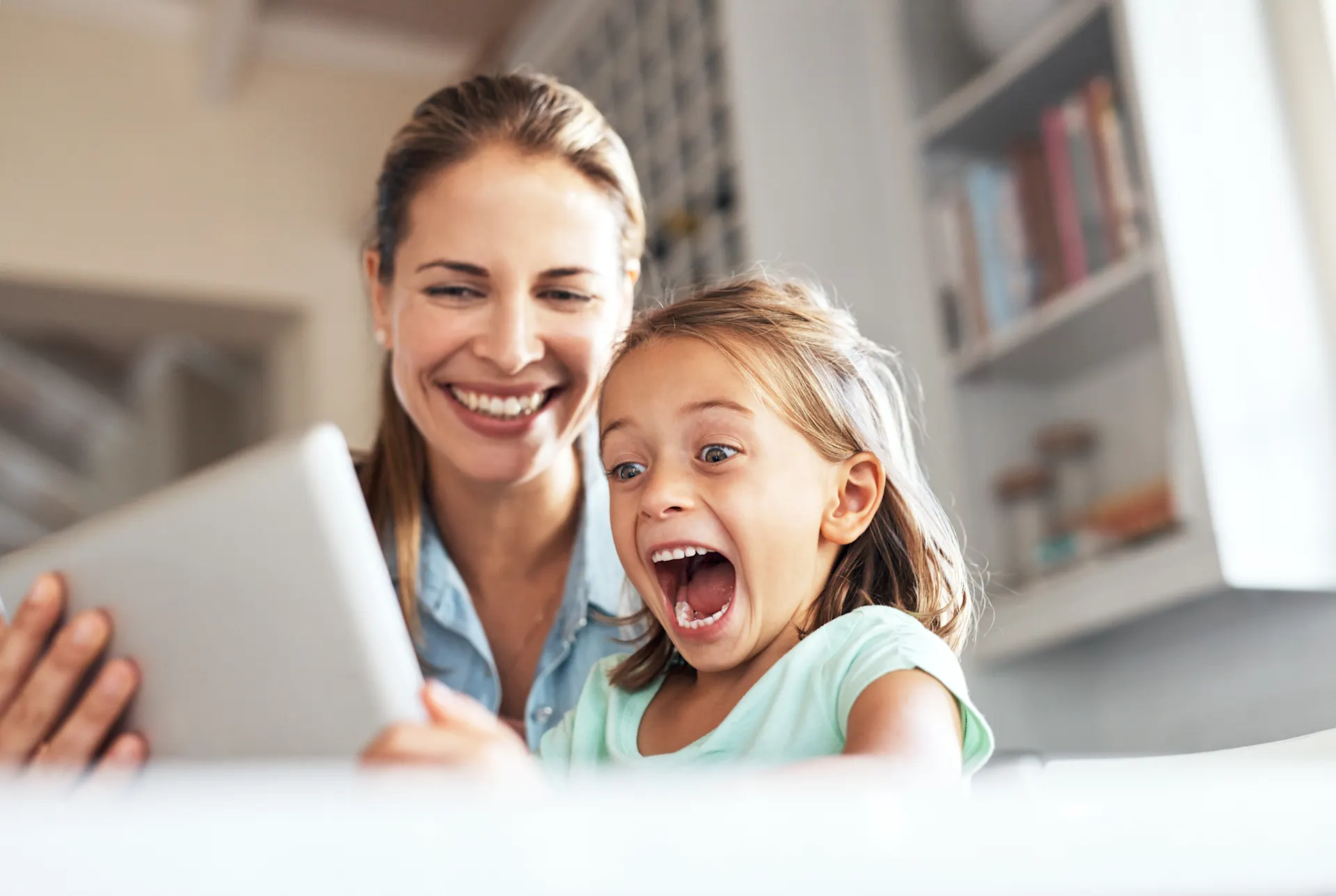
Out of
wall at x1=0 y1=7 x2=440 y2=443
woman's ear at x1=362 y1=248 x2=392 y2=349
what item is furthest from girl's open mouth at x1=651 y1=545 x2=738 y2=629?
wall at x1=0 y1=7 x2=440 y2=443

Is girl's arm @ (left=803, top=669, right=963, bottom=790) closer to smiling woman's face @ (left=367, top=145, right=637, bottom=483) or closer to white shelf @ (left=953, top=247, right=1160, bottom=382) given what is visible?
smiling woman's face @ (left=367, top=145, right=637, bottom=483)

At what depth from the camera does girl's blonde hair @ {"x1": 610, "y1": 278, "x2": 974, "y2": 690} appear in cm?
106

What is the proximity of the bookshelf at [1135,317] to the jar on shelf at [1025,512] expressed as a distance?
1 centimetres

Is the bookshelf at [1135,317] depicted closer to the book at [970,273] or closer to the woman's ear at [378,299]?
the book at [970,273]

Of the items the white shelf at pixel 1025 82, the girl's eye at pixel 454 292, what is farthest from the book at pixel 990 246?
the girl's eye at pixel 454 292

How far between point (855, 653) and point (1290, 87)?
59.9 inches

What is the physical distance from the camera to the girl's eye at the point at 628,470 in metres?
1.06

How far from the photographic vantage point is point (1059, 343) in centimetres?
216

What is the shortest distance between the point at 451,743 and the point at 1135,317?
1682 mm

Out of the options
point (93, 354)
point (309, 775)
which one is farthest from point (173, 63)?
point (309, 775)

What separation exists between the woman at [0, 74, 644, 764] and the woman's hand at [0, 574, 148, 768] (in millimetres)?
554

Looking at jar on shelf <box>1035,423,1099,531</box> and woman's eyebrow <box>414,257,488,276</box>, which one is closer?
woman's eyebrow <box>414,257,488,276</box>

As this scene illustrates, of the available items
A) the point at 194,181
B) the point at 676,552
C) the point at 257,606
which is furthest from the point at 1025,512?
the point at 194,181

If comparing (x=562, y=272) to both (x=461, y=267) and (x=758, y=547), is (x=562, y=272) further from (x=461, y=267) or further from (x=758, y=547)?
(x=758, y=547)
